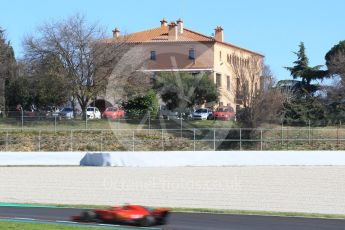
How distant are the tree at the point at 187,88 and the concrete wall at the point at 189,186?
26.1 metres

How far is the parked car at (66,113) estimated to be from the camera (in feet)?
160

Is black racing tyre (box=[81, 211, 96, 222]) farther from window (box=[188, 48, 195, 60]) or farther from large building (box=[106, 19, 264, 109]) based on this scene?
window (box=[188, 48, 195, 60])

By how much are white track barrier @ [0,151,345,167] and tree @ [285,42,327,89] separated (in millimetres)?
35532

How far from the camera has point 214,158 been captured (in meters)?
36.7

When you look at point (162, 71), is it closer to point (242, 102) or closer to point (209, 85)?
point (209, 85)

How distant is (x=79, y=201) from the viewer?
75.4ft

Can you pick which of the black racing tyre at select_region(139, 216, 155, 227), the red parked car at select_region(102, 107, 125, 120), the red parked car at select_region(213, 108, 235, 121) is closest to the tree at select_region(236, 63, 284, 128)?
the red parked car at select_region(213, 108, 235, 121)

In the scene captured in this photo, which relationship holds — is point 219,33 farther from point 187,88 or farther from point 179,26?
point 187,88

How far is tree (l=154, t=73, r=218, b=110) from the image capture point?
61031 millimetres

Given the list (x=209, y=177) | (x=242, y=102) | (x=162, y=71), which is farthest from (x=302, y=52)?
(x=209, y=177)

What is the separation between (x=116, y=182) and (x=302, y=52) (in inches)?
1871

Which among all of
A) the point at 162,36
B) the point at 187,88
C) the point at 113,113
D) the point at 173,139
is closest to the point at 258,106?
the point at 173,139

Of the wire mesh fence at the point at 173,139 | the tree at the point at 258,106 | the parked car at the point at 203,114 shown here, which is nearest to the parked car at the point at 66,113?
the wire mesh fence at the point at 173,139

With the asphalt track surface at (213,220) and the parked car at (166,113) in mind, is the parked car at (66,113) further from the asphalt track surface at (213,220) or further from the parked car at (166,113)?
the asphalt track surface at (213,220)
